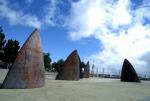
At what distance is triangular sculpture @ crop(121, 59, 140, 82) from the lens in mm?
37688

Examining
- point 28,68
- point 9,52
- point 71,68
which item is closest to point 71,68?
point 71,68

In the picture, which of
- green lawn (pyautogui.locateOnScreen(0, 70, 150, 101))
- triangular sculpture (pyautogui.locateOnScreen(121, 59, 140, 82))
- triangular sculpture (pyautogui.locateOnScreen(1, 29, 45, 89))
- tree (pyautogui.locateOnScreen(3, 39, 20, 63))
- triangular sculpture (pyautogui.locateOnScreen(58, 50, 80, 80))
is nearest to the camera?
green lawn (pyautogui.locateOnScreen(0, 70, 150, 101))

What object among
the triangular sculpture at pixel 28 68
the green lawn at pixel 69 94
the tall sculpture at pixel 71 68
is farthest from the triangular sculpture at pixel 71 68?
the triangular sculpture at pixel 28 68

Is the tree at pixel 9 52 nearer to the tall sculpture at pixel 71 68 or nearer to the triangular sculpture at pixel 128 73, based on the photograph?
the triangular sculpture at pixel 128 73

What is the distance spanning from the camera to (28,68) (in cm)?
1725

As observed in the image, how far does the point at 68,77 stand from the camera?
3203 centimetres

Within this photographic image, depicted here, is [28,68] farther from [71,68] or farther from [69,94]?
[71,68]

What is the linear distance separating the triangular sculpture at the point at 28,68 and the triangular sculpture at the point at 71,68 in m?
13.7

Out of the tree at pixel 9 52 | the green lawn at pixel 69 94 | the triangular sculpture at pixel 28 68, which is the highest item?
the tree at pixel 9 52

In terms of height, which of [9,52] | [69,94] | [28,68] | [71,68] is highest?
[9,52]

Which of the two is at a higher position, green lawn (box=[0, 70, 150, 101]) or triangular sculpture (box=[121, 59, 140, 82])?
triangular sculpture (box=[121, 59, 140, 82])

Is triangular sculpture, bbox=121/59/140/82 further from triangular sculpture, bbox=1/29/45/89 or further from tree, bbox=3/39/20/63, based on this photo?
tree, bbox=3/39/20/63

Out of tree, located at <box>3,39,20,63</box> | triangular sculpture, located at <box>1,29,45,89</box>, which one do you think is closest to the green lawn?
triangular sculpture, located at <box>1,29,45,89</box>

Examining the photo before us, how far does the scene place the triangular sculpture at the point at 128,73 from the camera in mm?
37688
